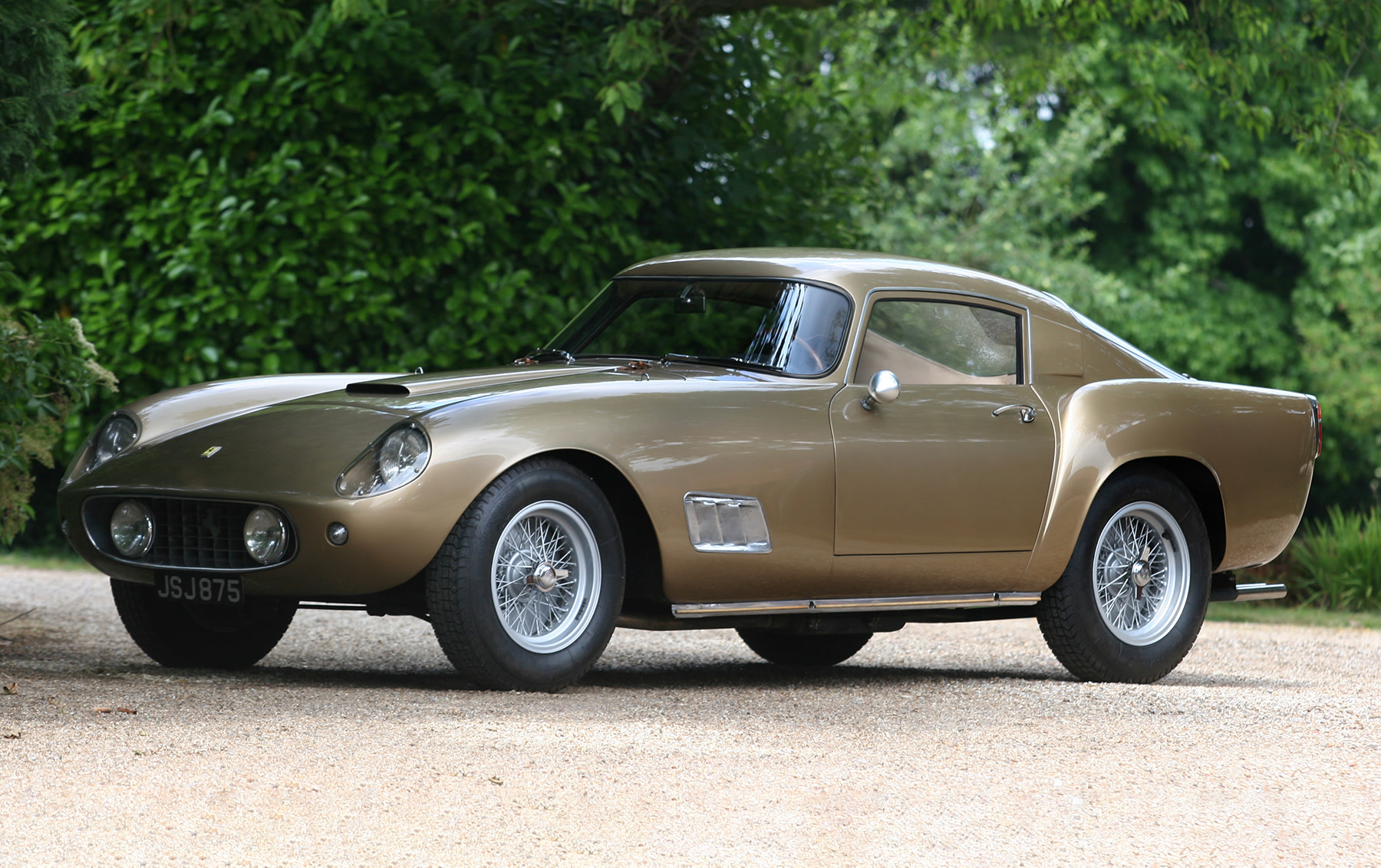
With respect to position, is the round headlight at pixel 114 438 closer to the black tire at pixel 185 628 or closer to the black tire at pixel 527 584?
the black tire at pixel 185 628

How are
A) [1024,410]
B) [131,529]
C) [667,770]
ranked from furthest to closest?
1. [1024,410]
2. [131,529]
3. [667,770]

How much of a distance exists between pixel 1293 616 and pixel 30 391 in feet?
28.2

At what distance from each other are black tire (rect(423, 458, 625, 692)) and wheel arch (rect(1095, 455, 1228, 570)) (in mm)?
2455

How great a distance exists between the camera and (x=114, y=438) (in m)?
6.17

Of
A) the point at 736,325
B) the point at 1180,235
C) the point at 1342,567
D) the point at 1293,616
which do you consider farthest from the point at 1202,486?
the point at 1180,235

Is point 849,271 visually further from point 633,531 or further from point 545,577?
point 545,577

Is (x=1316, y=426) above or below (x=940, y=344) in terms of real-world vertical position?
below

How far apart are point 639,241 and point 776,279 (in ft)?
11.8

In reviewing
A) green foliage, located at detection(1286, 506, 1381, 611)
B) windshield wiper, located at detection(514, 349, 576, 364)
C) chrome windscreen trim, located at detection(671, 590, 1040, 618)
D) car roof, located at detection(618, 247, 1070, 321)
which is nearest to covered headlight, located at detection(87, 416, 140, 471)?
windshield wiper, located at detection(514, 349, 576, 364)

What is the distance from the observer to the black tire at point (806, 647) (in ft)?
24.8

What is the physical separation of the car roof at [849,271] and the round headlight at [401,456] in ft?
5.51

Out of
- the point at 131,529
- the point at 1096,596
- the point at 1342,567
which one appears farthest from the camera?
the point at 1342,567

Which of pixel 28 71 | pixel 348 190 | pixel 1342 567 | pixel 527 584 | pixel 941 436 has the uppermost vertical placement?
pixel 28 71

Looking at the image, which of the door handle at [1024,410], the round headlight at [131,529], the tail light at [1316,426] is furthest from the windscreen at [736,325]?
the tail light at [1316,426]
